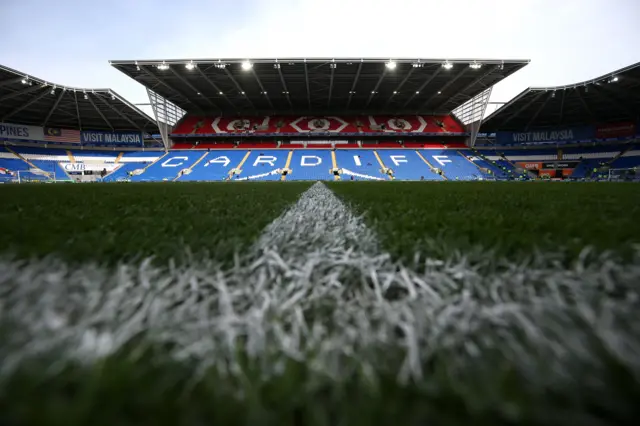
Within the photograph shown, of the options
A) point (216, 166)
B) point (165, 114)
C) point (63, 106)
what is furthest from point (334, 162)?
point (63, 106)

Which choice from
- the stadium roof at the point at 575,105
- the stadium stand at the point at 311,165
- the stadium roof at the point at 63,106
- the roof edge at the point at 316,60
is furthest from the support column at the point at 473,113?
the stadium roof at the point at 63,106

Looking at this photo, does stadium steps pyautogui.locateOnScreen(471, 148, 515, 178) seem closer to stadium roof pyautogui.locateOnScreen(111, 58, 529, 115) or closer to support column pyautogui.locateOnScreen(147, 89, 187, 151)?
stadium roof pyautogui.locateOnScreen(111, 58, 529, 115)

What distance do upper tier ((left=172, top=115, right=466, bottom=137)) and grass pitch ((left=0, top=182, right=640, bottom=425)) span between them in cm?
2651

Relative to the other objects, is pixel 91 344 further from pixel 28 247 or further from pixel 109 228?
pixel 109 228

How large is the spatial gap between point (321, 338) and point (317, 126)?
27.4 m

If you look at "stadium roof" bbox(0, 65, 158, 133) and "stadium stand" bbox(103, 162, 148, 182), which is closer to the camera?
"stadium roof" bbox(0, 65, 158, 133)

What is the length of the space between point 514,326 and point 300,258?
44 cm

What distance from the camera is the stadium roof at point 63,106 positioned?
17750 mm

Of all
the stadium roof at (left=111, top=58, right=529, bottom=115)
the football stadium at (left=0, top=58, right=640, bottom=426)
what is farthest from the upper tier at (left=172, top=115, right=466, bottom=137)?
the football stadium at (left=0, top=58, right=640, bottom=426)

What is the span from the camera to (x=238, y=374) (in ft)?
0.91

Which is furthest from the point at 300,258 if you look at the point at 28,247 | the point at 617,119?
the point at 617,119

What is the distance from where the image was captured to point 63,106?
21.5 m

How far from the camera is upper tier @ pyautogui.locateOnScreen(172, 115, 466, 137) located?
2620 cm

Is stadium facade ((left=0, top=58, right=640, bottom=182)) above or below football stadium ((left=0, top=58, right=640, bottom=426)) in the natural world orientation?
above
